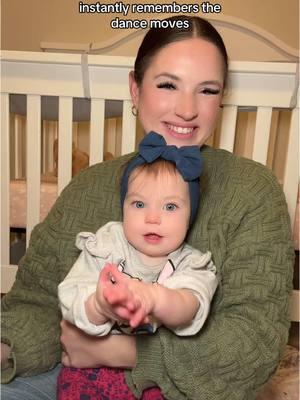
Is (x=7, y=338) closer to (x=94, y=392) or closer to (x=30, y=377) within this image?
(x=30, y=377)

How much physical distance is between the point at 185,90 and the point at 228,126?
15.4 inches

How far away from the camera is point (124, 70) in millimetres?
1335

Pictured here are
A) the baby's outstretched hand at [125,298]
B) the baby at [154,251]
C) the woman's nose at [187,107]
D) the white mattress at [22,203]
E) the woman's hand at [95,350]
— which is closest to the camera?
the baby's outstretched hand at [125,298]

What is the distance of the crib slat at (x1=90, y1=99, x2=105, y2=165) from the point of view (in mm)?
1396

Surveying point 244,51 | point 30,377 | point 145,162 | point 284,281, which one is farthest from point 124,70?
point 244,51

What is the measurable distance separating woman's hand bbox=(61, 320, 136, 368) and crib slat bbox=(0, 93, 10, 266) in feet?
2.03

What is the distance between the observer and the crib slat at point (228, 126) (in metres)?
1.37

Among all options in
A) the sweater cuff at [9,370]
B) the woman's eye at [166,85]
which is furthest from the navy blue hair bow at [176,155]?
the sweater cuff at [9,370]

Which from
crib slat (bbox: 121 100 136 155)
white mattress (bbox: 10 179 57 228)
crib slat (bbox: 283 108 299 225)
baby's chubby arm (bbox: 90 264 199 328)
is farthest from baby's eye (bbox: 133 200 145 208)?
white mattress (bbox: 10 179 57 228)

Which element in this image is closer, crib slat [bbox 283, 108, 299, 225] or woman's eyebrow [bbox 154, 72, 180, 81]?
woman's eyebrow [bbox 154, 72, 180, 81]

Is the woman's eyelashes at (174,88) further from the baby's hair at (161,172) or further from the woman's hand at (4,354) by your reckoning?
the woman's hand at (4,354)

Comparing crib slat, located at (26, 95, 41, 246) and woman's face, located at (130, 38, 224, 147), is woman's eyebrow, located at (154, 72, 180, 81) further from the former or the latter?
crib slat, located at (26, 95, 41, 246)

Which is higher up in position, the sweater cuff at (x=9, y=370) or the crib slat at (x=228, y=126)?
the crib slat at (x=228, y=126)

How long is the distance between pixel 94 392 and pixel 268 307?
0.40m
